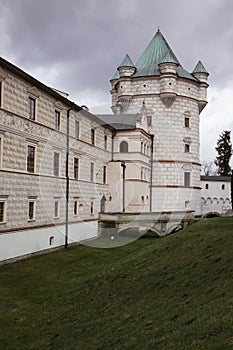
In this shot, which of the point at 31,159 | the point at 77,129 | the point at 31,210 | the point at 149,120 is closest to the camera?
the point at 31,159

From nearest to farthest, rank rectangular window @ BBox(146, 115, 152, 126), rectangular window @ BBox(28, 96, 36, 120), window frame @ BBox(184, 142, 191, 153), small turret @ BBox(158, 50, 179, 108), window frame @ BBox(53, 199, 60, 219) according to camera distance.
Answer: rectangular window @ BBox(28, 96, 36, 120), window frame @ BBox(53, 199, 60, 219), small turret @ BBox(158, 50, 179, 108), rectangular window @ BBox(146, 115, 152, 126), window frame @ BBox(184, 142, 191, 153)

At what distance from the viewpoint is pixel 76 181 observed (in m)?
29.1

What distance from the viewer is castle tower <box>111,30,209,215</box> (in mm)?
42812

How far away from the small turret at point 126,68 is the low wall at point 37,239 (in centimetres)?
1986

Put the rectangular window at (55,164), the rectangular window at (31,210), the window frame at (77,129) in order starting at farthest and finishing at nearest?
the window frame at (77,129) < the rectangular window at (55,164) < the rectangular window at (31,210)

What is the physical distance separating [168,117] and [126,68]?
7323mm

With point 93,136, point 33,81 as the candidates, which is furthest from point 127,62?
point 33,81

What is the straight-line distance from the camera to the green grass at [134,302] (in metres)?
8.39

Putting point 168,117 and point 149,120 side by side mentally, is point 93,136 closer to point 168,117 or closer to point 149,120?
point 149,120

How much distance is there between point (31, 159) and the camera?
918 inches

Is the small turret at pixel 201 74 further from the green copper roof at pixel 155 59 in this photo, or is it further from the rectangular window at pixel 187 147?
the rectangular window at pixel 187 147

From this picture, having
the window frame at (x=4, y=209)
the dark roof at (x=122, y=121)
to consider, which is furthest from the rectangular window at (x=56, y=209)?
the dark roof at (x=122, y=121)

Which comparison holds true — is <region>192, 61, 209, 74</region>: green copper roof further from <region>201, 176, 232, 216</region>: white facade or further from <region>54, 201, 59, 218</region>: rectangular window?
<region>54, 201, 59, 218</region>: rectangular window

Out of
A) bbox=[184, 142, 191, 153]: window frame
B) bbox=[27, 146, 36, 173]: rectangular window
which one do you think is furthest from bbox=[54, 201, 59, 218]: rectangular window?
bbox=[184, 142, 191, 153]: window frame
